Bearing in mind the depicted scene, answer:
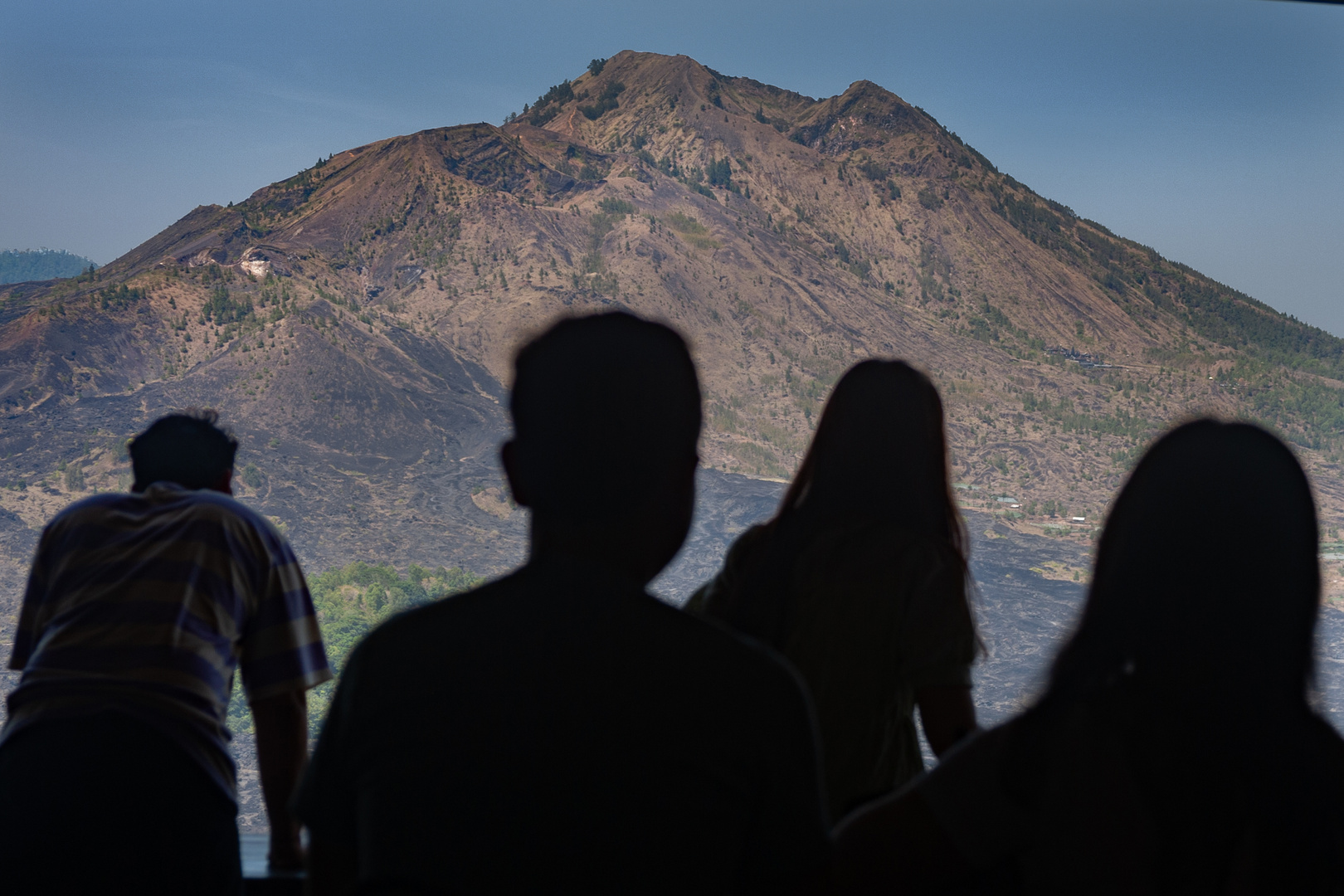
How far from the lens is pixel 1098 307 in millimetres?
17453

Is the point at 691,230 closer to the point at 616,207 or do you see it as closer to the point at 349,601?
the point at 616,207

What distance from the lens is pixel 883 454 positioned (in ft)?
2.77

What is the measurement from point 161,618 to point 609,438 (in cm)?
72

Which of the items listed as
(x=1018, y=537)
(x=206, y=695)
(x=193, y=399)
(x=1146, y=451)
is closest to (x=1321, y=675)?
(x=1146, y=451)

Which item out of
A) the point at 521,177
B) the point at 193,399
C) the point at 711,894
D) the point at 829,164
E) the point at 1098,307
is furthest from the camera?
the point at 829,164

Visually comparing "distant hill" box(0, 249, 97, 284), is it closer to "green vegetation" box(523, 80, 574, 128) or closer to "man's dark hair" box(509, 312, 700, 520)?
"man's dark hair" box(509, 312, 700, 520)

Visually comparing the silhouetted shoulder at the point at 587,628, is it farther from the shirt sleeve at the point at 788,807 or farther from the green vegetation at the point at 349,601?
the green vegetation at the point at 349,601

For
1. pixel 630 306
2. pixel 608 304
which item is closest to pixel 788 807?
pixel 608 304

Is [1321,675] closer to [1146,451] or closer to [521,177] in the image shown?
[1146,451]

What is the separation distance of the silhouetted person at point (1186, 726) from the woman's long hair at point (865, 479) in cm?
35

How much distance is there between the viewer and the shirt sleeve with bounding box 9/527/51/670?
954 mm

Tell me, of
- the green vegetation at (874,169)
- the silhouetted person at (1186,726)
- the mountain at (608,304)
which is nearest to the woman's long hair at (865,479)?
the silhouetted person at (1186,726)

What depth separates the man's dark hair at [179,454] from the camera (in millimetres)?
1065

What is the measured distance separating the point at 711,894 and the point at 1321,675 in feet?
1.20
